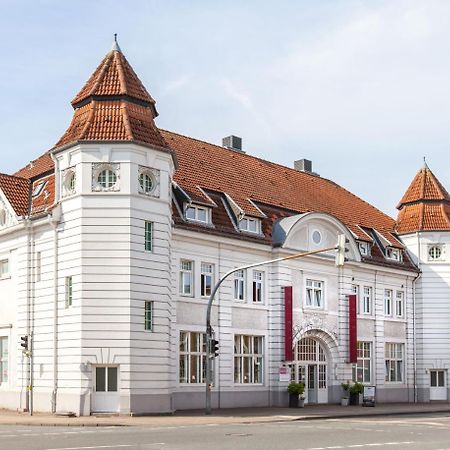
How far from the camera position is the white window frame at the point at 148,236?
117ft

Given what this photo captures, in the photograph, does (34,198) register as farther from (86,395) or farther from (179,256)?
(86,395)

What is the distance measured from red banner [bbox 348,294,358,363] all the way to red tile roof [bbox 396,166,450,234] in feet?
30.4

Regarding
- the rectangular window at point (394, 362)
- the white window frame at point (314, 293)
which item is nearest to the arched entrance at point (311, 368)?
the white window frame at point (314, 293)

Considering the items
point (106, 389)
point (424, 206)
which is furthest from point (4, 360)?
point (424, 206)

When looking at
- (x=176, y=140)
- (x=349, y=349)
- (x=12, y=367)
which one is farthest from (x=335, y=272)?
(x=12, y=367)

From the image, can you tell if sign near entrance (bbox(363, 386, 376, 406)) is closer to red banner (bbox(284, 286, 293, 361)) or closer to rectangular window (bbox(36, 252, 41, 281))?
red banner (bbox(284, 286, 293, 361))

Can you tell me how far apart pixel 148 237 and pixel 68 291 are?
3799 millimetres

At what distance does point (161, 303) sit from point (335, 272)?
1487 centimetres

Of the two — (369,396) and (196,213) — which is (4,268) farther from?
(369,396)

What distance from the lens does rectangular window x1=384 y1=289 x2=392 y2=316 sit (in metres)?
52.2

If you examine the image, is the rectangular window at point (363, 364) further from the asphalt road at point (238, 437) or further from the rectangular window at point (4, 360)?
the rectangular window at point (4, 360)

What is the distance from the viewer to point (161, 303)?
35.7 meters

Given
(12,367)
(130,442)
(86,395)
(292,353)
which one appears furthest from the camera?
(292,353)

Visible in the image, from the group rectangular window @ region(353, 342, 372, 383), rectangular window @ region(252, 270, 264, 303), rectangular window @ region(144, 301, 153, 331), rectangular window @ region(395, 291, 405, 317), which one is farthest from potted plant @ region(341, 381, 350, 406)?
rectangular window @ region(144, 301, 153, 331)
